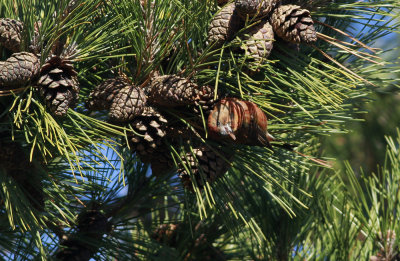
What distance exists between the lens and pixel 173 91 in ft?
3.14

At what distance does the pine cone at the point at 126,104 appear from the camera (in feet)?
3.09

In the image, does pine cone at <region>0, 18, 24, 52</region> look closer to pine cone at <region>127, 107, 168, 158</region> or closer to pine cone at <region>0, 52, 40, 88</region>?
pine cone at <region>0, 52, 40, 88</region>

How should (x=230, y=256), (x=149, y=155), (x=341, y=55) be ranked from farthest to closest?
(x=230, y=256) < (x=341, y=55) < (x=149, y=155)

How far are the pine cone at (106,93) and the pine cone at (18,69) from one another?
12 centimetres

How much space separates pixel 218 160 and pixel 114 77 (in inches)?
10.5

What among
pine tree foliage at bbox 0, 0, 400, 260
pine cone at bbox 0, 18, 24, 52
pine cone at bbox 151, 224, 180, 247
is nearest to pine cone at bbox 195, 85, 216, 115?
pine tree foliage at bbox 0, 0, 400, 260

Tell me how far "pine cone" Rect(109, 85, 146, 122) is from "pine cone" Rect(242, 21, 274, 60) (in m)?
0.22

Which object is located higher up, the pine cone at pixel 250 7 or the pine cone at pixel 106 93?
the pine cone at pixel 250 7

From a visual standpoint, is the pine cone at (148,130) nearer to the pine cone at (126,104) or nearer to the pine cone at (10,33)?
the pine cone at (126,104)

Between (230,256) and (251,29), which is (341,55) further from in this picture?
(230,256)

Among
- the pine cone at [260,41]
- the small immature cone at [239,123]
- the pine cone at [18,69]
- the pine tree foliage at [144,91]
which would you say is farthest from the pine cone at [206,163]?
the pine cone at [18,69]

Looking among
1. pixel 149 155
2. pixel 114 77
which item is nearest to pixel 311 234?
pixel 149 155

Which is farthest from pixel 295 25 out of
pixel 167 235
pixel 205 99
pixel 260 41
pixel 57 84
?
pixel 167 235

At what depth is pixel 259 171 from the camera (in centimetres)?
110
